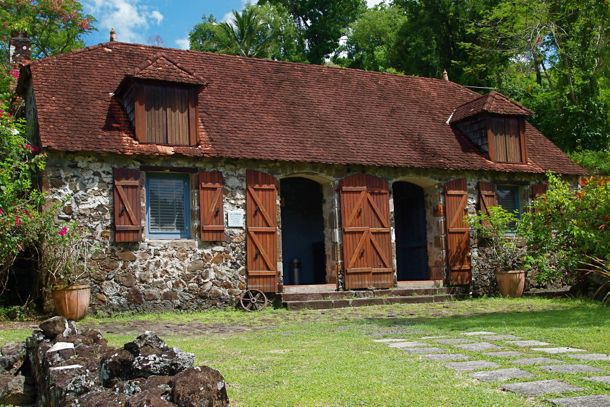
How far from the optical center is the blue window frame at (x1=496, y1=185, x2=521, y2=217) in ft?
52.7

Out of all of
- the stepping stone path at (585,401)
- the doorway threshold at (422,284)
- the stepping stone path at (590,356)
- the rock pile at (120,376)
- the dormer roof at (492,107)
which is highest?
the dormer roof at (492,107)

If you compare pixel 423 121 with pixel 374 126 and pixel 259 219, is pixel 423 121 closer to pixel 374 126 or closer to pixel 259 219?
pixel 374 126

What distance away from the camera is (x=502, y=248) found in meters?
15.4

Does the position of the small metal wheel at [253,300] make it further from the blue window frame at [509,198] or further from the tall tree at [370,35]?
the tall tree at [370,35]

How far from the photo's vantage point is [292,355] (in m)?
6.68

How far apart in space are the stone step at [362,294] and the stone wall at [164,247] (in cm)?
42

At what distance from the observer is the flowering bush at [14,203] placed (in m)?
10.5

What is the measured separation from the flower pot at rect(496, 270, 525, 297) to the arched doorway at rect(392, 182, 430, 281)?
5.86 feet

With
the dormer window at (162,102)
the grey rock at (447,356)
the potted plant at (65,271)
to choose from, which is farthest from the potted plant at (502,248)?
the grey rock at (447,356)

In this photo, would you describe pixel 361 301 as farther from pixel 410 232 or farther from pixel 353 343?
pixel 353 343

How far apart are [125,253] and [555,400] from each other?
914cm

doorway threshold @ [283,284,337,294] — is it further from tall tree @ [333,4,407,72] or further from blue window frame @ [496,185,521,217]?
tall tree @ [333,4,407,72]

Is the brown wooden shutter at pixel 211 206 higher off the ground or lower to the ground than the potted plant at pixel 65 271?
higher

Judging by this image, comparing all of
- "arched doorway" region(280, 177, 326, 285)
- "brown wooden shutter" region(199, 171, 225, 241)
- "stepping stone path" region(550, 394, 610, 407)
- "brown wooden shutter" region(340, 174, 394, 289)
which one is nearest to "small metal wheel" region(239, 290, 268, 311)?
"brown wooden shutter" region(199, 171, 225, 241)
